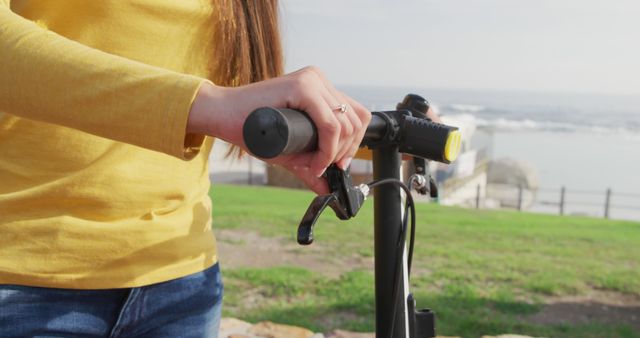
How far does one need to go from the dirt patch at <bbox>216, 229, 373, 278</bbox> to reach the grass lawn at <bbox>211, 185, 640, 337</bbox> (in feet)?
0.36

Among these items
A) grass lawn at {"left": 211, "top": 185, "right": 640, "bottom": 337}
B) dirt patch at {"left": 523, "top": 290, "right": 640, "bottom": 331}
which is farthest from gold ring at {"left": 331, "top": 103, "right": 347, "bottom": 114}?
dirt patch at {"left": 523, "top": 290, "right": 640, "bottom": 331}

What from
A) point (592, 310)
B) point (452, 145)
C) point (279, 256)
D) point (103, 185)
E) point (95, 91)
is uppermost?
point (95, 91)

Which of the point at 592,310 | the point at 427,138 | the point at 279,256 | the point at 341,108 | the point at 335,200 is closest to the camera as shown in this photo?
the point at 341,108

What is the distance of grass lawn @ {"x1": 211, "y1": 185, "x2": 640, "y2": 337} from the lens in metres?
5.49

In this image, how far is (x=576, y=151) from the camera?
35750mm

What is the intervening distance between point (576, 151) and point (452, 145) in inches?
1449

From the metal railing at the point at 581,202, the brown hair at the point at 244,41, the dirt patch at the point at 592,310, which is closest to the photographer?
the brown hair at the point at 244,41

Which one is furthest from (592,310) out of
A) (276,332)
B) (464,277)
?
(276,332)

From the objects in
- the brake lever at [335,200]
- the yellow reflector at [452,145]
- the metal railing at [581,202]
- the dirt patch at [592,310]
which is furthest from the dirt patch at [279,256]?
the metal railing at [581,202]

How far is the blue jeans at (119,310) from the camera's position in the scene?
123cm

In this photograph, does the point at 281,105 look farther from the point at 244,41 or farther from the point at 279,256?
the point at 279,256

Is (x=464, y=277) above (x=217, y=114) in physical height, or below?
below

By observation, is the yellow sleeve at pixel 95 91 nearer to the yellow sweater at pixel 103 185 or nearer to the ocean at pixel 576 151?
the yellow sweater at pixel 103 185

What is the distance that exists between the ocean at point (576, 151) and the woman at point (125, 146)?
1596 cm
